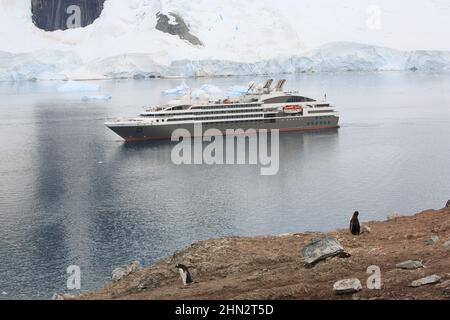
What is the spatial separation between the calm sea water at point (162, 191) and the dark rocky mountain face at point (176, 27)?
7979 cm

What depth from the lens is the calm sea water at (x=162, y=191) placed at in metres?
25.8

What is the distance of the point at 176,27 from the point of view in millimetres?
148500

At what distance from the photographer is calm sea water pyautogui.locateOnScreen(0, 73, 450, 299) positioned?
2584cm

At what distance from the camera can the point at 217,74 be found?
466 ft

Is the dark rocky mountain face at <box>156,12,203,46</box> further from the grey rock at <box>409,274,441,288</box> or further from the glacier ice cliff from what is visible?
the grey rock at <box>409,274,441,288</box>

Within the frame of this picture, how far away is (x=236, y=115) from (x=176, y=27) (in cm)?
8793

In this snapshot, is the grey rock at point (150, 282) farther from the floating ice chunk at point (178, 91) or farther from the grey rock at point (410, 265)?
the floating ice chunk at point (178, 91)

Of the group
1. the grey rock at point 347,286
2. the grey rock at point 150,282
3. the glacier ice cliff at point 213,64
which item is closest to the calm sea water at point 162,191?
the grey rock at point 150,282

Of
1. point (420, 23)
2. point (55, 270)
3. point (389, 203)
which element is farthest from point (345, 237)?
point (420, 23)

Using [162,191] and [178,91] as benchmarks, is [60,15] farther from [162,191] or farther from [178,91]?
[162,191]

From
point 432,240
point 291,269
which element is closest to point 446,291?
point 291,269

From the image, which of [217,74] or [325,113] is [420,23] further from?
[325,113]

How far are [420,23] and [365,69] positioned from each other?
28697 millimetres

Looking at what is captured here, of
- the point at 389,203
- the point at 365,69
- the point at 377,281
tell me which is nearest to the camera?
the point at 377,281
